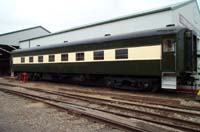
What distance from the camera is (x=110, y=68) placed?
44.8 ft

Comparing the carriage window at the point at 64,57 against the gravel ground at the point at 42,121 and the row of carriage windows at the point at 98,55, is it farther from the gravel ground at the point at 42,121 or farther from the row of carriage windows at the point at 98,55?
the gravel ground at the point at 42,121

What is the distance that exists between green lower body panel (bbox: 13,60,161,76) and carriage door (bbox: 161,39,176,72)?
1.19ft

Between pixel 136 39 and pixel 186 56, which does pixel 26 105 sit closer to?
pixel 136 39

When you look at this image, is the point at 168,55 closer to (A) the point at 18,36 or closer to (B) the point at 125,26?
(B) the point at 125,26

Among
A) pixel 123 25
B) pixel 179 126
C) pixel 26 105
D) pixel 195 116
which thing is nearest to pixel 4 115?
pixel 26 105

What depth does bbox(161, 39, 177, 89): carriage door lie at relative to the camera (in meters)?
10.9

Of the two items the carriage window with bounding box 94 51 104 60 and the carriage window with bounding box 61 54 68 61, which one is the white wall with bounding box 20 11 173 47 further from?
the carriage window with bounding box 94 51 104 60

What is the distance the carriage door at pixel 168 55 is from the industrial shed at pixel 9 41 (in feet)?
95.0

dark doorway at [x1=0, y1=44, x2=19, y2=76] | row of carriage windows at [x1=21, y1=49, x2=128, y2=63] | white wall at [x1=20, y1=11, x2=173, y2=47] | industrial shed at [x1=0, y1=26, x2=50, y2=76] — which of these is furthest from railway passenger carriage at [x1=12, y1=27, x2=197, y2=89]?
dark doorway at [x1=0, y1=44, x2=19, y2=76]

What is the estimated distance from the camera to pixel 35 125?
6.64 metres

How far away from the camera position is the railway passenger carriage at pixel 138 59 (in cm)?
1115

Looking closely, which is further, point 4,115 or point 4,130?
point 4,115

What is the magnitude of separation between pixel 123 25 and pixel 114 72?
8.38 m

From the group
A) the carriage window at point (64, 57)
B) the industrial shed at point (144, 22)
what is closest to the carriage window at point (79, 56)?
the carriage window at point (64, 57)
